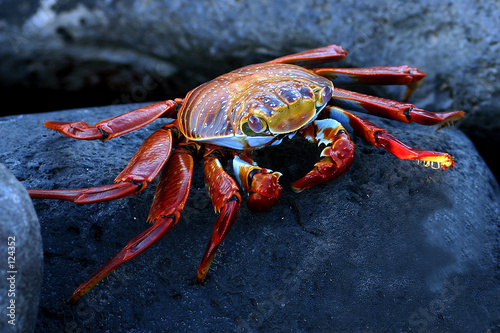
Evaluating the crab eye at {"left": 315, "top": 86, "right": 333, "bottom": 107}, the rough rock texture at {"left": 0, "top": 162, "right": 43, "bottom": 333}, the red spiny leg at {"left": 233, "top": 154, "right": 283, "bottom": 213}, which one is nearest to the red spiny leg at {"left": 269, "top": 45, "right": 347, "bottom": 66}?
the crab eye at {"left": 315, "top": 86, "right": 333, "bottom": 107}

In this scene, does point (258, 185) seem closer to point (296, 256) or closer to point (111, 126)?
point (296, 256)

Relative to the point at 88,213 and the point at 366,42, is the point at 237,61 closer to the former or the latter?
the point at 366,42

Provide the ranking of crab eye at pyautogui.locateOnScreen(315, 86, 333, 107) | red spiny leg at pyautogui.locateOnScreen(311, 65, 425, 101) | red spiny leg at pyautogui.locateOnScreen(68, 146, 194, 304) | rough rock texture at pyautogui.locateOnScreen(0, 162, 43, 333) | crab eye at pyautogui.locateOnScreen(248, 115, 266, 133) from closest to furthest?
rough rock texture at pyautogui.locateOnScreen(0, 162, 43, 333)
red spiny leg at pyautogui.locateOnScreen(68, 146, 194, 304)
crab eye at pyautogui.locateOnScreen(248, 115, 266, 133)
crab eye at pyautogui.locateOnScreen(315, 86, 333, 107)
red spiny leg at pyautogui.locateOnScreen(311, 65, 425, 101)

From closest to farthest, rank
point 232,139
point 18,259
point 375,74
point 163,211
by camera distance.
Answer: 1. point 18,259
2. point 163,211
3. point 232,139
4. point 375,74

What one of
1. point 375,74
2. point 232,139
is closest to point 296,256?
point 232,139

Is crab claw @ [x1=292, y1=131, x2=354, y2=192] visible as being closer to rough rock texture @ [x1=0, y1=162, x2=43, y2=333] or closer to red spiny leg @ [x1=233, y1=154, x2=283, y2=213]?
red spiny leg @ [x1=233, y1=154, x2=283, y2=213]

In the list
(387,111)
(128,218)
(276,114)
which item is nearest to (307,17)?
(387,111)
